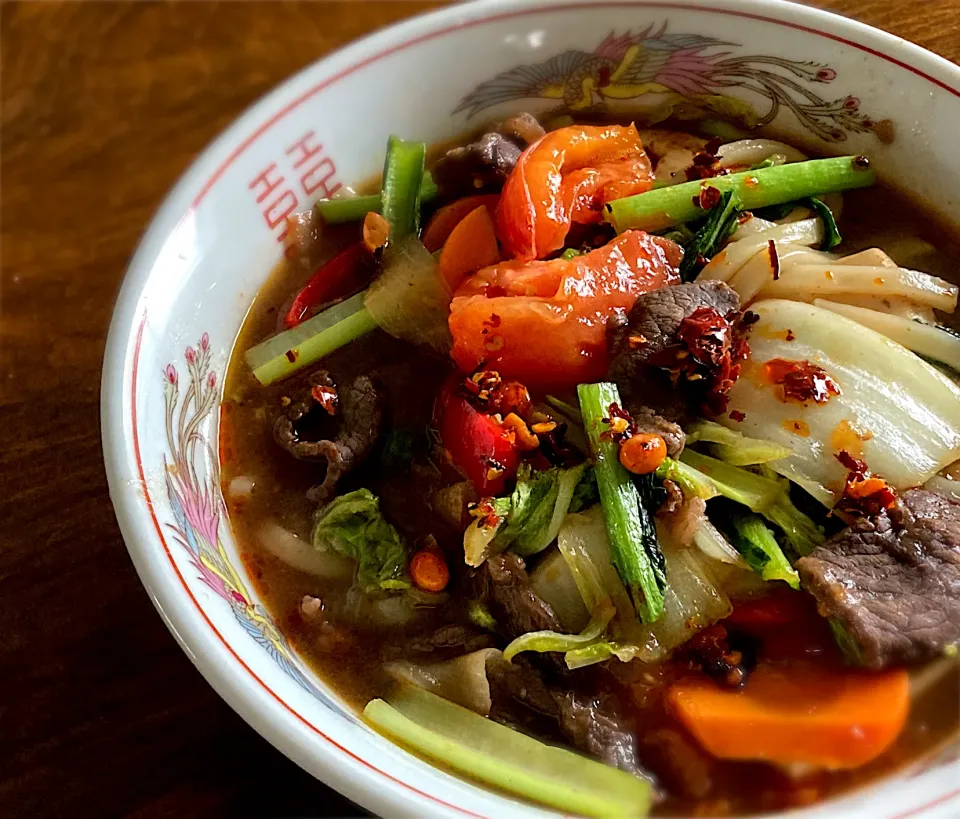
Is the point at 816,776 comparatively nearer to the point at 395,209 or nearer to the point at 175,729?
the point at 175,729

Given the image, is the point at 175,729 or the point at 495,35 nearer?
the point at 175,729

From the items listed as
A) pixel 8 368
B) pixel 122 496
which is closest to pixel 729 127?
pixel 122 496

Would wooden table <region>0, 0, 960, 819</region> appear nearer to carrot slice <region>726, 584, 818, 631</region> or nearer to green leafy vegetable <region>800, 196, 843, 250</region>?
green leafy vegetable <region>800, 196, 843, 250</region>

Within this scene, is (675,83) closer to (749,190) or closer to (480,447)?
(749,190)

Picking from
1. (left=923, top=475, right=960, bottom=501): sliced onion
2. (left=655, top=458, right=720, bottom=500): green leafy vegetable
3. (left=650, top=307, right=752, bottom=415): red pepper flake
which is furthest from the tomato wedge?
(left=923, top=475, right=960, bottom=501): sliced onion

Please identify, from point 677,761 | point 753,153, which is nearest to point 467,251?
point 753,153

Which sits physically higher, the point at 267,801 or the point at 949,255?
the point at 949,255
